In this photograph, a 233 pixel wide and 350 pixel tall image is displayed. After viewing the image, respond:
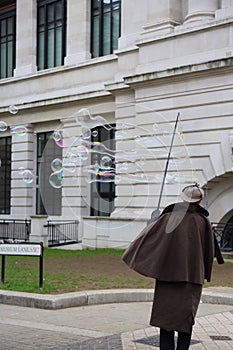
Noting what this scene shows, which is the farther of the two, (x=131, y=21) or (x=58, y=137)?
(x=131, y=21)

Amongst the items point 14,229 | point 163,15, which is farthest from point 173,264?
point 14,229

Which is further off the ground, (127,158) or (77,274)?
(127,158)

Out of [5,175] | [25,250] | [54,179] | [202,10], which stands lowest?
[25,250]

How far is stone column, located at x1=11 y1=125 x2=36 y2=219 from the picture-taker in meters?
31.0

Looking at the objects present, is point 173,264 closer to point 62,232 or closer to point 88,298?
point 88,298

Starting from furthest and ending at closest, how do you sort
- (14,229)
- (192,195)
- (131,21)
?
1. (14,229)
2. (131,21)
3. (192,195)

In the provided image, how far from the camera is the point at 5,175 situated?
108 feet

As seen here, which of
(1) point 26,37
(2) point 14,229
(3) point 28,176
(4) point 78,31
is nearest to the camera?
(3) point 28,176

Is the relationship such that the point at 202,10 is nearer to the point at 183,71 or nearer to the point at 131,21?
the point at 183,71

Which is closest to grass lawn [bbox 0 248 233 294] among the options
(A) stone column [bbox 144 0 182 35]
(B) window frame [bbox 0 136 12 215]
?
(A) stone column [bbox 144 0 182 35]

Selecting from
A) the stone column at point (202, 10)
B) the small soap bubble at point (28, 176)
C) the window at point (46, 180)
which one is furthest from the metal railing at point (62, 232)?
the stone column at point (202, 10)

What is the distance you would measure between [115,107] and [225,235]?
7.64 m

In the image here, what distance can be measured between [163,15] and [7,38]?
12141 mm

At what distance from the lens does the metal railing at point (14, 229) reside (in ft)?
95.0
